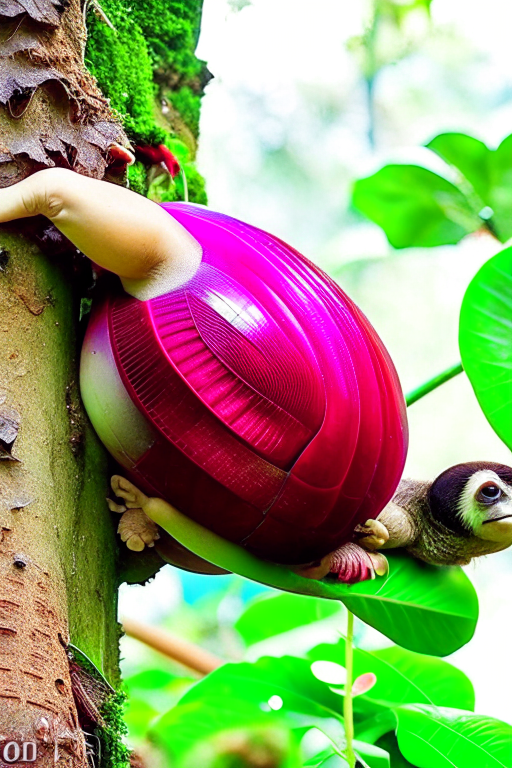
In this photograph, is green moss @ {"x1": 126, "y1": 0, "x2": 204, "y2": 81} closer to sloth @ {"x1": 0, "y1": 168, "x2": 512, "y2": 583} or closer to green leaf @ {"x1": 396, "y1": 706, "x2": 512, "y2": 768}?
A: sloth @ {"x1": 0, "y1": 168, "x2": 512, "y2": 583}

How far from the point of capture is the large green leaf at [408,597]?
749 millimetres

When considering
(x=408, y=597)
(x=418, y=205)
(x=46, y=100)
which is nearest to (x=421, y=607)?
(x=408, y=597)

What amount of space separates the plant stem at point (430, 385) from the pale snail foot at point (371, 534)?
280 mm

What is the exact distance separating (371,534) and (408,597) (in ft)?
0.38

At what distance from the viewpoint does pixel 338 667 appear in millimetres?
950

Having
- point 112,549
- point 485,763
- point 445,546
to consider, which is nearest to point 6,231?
point 112,549

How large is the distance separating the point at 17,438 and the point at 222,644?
1164 millimetres

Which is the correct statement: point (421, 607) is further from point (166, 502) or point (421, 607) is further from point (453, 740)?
point (166, 502)

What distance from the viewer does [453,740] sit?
35.1 inches

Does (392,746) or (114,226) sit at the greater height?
(114,226)

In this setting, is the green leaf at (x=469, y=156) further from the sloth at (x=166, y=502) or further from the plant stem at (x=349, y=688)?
the plant stem at (x=349, y=688)

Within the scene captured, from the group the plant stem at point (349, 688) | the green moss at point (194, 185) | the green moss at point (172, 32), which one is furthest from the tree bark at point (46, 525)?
the green moss at point (172, 32)

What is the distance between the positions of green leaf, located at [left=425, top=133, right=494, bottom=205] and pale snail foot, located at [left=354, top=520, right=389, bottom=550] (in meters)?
1.01

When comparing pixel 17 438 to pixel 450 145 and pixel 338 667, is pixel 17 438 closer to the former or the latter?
pixel 338 667
